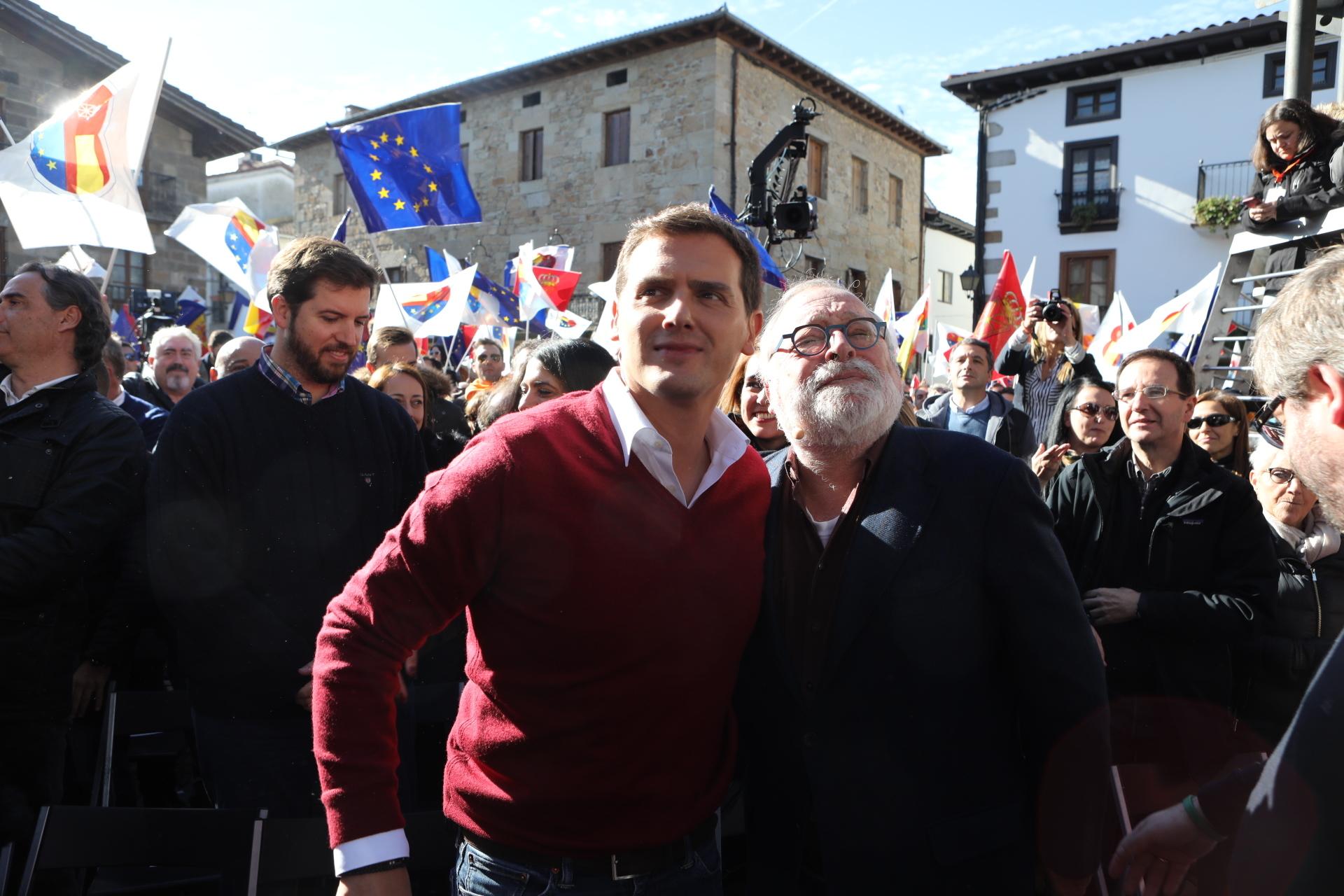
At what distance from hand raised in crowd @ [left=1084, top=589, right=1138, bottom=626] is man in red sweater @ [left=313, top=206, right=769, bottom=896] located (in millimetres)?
1816

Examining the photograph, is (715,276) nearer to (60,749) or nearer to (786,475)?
(786,475)

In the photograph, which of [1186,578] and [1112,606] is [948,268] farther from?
[1112,606]

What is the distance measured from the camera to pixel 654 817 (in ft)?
5.74

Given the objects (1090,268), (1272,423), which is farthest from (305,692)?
(1090,268)

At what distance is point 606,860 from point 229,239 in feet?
28.4

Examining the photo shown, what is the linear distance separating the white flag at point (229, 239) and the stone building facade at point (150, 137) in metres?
11.6

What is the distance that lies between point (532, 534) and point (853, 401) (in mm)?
775

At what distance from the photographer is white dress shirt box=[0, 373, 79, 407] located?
2.94m

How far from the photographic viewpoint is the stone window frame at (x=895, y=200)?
88.9 ft

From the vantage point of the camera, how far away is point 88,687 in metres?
3.44

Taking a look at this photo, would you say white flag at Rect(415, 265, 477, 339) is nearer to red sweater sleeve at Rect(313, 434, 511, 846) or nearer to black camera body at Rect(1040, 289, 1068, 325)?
black camera body at Rect(1040, 289, 1068, 325)

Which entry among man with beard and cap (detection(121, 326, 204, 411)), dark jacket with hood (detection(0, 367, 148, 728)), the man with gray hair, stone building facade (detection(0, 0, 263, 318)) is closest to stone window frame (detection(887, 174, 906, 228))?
stone building facade (detection(0, 0, 263, 318))

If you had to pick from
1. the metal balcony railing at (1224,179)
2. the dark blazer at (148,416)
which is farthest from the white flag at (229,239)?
the metal balcony railing at (1224,179)

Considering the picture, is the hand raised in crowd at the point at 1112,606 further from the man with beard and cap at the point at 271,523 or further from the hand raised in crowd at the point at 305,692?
the hand raised in crowd at the point at 305,692
